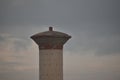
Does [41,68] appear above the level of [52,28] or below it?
below

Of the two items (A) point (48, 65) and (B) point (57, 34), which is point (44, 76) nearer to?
(A) point (48, 65)

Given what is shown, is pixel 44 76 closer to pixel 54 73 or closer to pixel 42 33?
pixel 54 73

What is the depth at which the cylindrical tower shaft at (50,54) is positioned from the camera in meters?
36.0

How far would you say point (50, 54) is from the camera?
36.1 m

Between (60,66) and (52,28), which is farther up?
(52,28)

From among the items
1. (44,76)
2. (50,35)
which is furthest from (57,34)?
(44,76)

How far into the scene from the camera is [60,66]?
36.3 meters

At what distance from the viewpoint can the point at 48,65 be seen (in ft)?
118

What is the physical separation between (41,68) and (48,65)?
0.53 m

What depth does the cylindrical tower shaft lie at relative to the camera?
36000mm

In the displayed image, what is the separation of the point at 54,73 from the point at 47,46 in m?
1.91

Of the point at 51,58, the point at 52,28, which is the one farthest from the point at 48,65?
the point at 52,28

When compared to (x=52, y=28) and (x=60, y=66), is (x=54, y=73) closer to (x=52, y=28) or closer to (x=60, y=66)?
(x=60, y=66)

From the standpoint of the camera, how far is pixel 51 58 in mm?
36000
